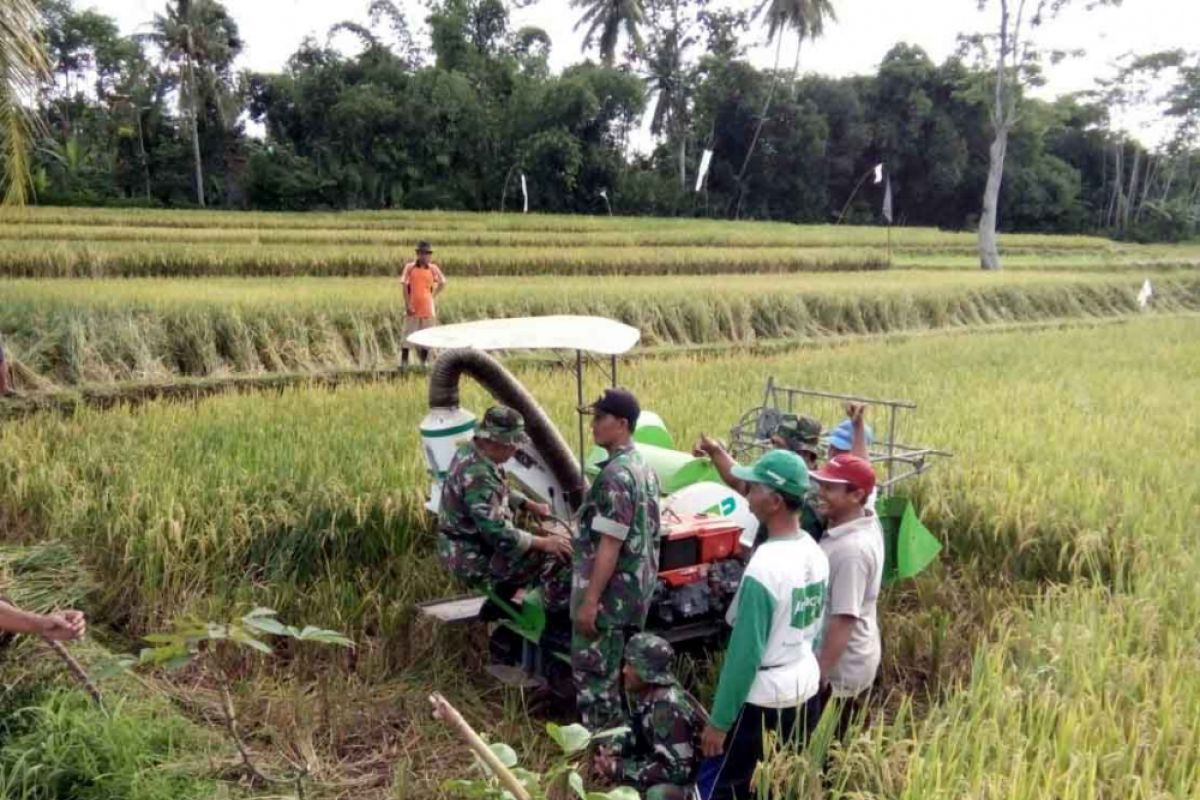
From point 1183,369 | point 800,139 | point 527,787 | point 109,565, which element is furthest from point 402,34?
point 527,787

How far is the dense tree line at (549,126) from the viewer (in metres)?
34.0

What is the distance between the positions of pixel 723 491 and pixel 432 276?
7715 mm

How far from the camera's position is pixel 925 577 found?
5199mm

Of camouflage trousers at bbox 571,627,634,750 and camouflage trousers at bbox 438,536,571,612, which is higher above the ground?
camouflage trousers at bbox 438,536,571,612

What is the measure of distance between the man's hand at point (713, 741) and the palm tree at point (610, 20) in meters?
42.6

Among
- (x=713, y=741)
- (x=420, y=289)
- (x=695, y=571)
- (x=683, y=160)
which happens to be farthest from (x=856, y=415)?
(x=683, y=160)

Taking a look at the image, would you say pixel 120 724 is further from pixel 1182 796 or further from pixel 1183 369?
pixel 1183 369

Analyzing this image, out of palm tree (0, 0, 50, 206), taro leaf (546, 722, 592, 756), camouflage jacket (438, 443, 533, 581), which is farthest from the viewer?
palm tree (0, 0, 50, 206)

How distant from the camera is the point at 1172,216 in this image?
159ft

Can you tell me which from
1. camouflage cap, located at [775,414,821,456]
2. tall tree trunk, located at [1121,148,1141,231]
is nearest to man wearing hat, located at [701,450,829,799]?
camouflage cap, located at [775,414,821,456]

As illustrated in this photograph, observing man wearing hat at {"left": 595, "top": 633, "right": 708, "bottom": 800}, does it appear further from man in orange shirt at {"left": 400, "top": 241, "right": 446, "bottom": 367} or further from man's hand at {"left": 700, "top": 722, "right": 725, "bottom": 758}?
man in orange shirt at {"left": 400, "top": 241, "right": 446, "bottom": 367}

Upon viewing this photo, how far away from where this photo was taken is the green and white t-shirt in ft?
9.91

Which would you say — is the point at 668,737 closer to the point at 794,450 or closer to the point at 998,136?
the point at 794,450

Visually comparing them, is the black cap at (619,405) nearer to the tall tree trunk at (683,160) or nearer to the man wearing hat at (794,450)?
the man wearing hat at (794,450)
